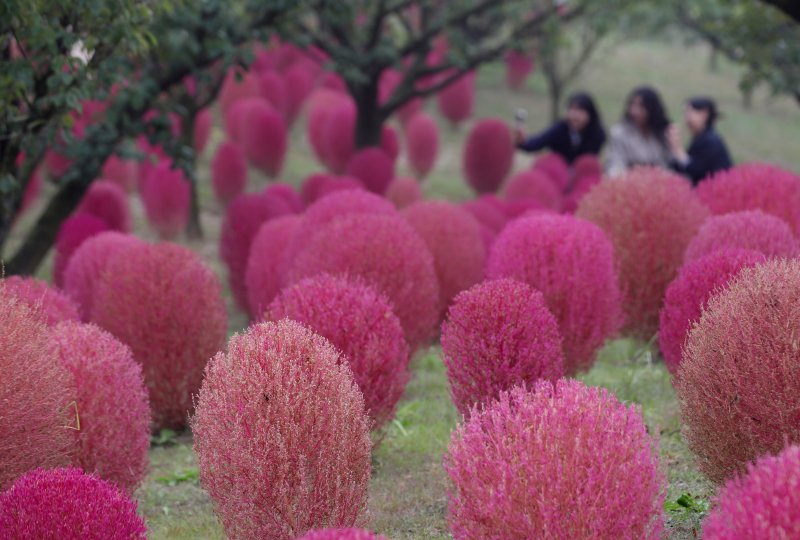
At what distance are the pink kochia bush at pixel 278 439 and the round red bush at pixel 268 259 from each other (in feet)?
13.3

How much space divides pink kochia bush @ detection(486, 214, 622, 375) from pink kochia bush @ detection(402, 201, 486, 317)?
1808 mm

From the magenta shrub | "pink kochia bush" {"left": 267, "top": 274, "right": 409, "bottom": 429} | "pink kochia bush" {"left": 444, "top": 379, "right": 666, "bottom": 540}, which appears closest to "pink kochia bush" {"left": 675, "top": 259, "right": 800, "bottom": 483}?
"pink kochia bush" {"left": 444, "top": 379, "right": 666, "bottom": 540}

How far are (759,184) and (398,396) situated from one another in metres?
3.77

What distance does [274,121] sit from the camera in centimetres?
1769

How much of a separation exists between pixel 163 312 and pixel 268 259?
6.38 ft

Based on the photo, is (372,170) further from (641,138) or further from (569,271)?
(569,271)

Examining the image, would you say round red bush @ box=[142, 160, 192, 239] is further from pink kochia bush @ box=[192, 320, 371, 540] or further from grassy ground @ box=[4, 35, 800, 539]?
pink kochia bush @ box=[192, 320, 371, 540]

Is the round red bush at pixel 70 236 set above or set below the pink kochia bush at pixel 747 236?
below

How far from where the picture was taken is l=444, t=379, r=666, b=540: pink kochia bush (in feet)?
11.6

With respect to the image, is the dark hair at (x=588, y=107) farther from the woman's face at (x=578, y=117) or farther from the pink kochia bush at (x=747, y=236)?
the pink kochia bush at (x=747, y=236)

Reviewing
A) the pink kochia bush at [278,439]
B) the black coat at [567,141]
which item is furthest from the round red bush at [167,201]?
the pink kochia bush at [278,439]

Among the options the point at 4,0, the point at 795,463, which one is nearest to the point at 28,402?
Result: the point at 4,0

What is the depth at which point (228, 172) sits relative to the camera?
629 inches

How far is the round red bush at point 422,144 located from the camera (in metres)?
18.9
